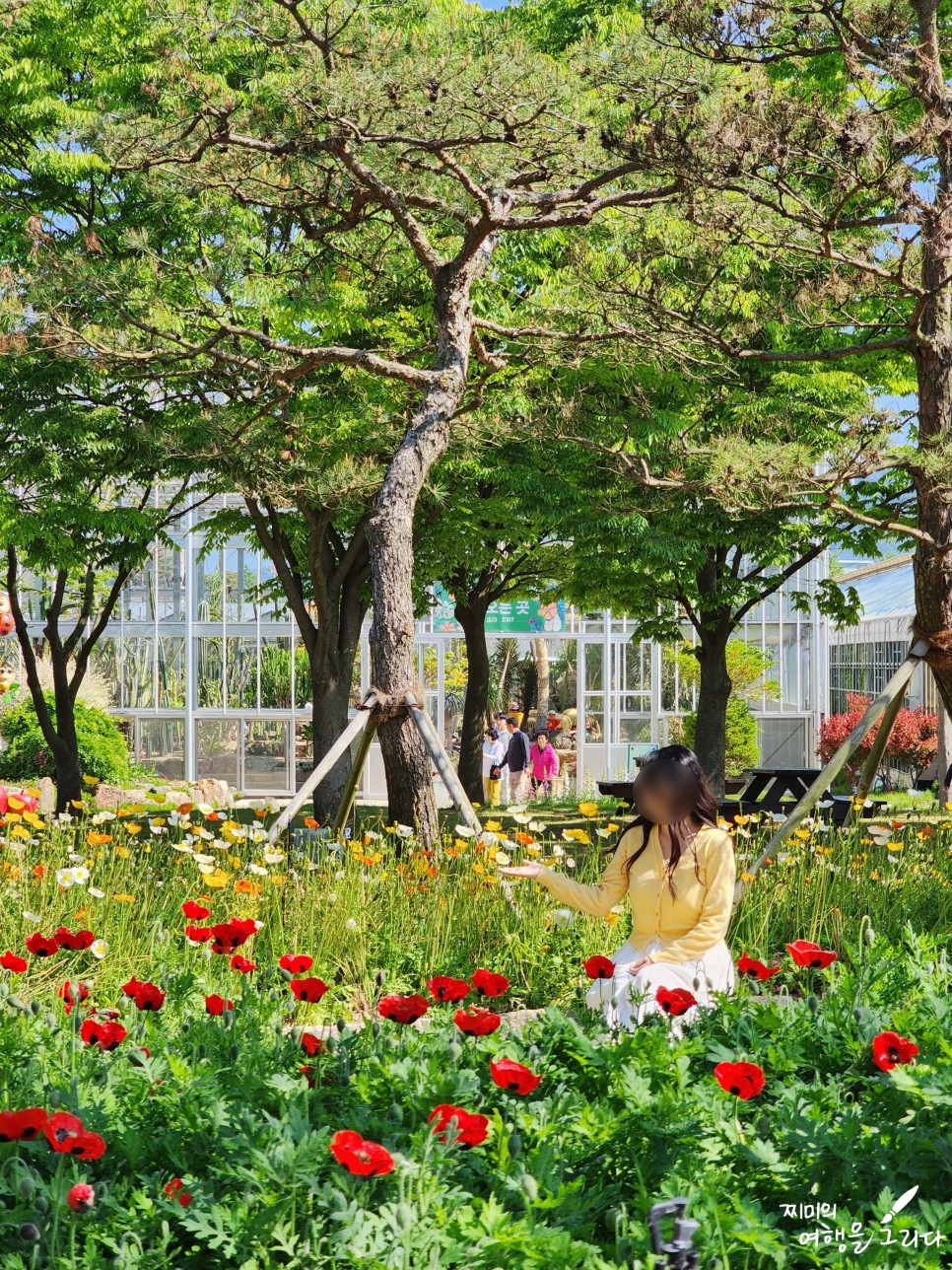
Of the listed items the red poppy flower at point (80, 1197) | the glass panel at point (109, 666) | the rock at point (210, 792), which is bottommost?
the rock at point (210, 792)

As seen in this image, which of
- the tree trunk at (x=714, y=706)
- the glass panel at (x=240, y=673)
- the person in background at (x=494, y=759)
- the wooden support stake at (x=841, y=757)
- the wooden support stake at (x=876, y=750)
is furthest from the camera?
the glass panel at (x=240, y=673)

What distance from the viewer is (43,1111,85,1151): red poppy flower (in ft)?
6.56

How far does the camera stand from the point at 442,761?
668cm

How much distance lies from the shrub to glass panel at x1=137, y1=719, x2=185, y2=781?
1649 millimetres

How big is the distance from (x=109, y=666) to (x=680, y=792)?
22.2 metres

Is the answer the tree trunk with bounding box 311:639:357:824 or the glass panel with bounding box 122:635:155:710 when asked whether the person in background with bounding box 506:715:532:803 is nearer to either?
the tree trunk with bounding box 311:639:357:824

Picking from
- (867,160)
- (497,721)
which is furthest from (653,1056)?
(497,721)

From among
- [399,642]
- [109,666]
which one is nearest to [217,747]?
[109,666]

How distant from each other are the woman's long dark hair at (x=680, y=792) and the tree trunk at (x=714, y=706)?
33.8 feet

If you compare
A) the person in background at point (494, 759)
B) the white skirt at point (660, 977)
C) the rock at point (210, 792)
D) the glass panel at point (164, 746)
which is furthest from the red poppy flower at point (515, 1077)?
the glass panel at point (164, 746)

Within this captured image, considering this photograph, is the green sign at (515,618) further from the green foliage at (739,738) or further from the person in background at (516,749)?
the person in background at (516,749)

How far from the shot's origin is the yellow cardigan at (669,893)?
3.90m

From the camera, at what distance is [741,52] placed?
24.5 feet

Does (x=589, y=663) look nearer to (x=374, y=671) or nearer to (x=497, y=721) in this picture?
(x=497, y=721)
